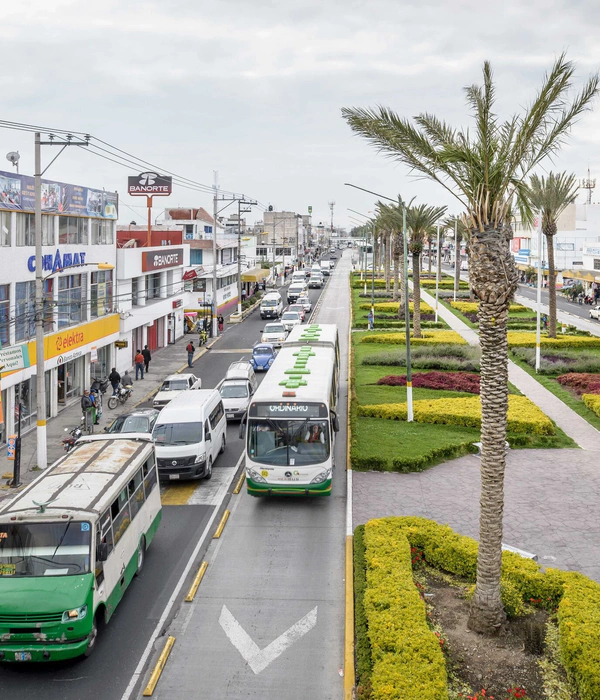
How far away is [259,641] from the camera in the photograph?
12930 millimetres

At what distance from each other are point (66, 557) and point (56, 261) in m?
20.6

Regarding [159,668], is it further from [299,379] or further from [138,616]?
[299,379]

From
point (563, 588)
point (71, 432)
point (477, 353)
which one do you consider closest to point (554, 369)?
point (477, 353)

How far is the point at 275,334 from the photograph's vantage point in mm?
48062

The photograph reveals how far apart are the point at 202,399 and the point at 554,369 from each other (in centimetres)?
2096

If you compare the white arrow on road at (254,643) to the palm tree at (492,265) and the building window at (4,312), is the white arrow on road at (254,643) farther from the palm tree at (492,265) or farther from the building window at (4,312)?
the building window at (4,312)

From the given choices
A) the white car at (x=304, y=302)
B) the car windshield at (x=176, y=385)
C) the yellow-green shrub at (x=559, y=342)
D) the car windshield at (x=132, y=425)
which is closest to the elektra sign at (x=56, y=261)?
the car windshield at (x=176, y=385)

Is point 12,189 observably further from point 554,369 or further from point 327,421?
point 554,369

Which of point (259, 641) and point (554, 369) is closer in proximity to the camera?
point (259, 641)

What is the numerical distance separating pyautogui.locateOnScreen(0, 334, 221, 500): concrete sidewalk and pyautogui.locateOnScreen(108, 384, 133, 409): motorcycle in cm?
21

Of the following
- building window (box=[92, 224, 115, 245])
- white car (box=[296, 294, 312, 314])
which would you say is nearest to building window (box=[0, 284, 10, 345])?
building window (box=[92, 224, 115, 245])

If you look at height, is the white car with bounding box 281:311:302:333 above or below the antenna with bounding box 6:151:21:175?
below

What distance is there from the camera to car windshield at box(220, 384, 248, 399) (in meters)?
31.1

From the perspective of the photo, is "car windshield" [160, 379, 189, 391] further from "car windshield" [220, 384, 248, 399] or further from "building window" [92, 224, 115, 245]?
"building window" [92, 224, 115, 245]
